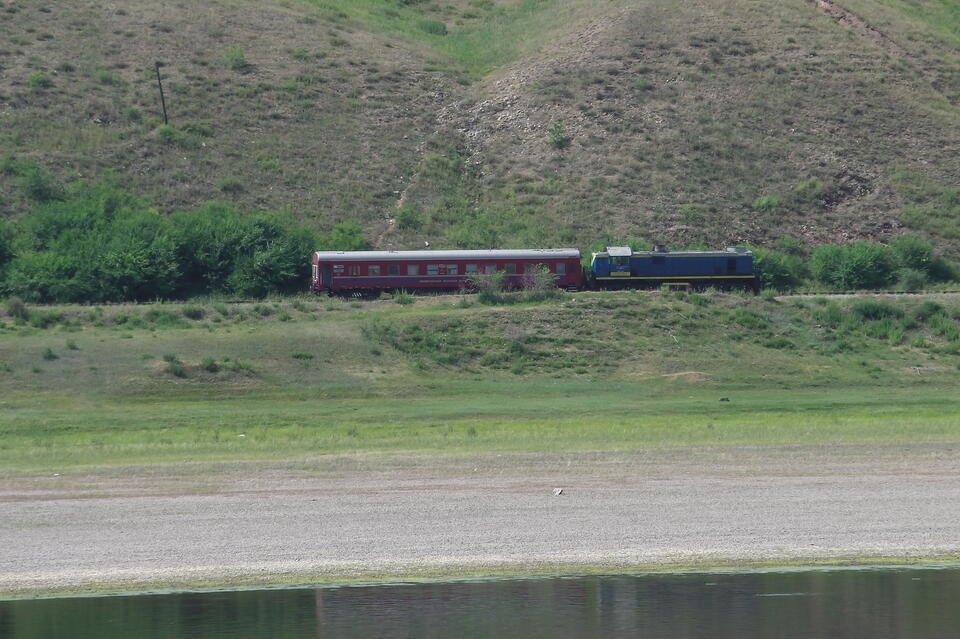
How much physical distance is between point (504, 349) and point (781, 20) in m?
64.2

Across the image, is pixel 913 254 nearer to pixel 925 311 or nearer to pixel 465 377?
pixel 925 311

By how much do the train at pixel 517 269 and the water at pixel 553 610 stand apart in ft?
141

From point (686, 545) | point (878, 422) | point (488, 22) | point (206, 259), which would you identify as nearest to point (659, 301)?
point (878, 422)

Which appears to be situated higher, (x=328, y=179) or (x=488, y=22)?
(x=488, y=22)

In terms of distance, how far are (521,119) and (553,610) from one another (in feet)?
251

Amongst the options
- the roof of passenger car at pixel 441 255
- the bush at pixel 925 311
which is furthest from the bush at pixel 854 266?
the roof of passenger car at pixel 441 255

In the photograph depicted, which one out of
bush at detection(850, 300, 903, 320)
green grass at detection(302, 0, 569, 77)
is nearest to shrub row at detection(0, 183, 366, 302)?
bush at detection(850, 300, 903, 320)

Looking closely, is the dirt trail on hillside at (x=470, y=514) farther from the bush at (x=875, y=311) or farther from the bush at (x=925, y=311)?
the bush at (x=925, y=311)

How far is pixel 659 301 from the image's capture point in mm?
59406

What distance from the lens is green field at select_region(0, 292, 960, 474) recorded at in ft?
115

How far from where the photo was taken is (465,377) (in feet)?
164

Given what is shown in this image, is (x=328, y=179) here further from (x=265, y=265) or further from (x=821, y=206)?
(x=821, y=206)

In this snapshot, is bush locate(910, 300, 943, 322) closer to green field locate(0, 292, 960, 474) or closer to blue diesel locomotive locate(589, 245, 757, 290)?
green field locate(0, 292, 960, 474)

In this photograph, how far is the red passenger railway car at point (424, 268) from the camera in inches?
2515
